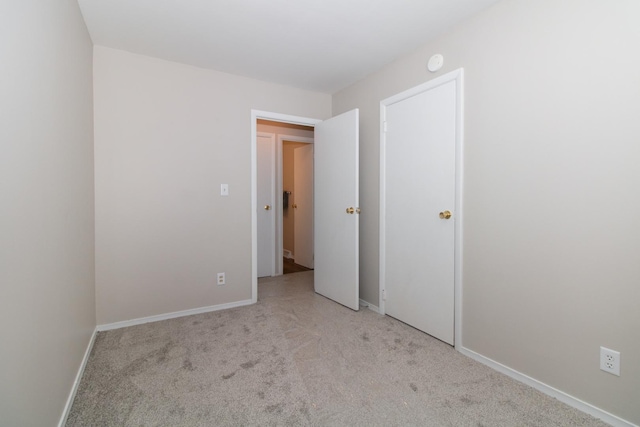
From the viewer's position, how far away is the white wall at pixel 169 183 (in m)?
2.37

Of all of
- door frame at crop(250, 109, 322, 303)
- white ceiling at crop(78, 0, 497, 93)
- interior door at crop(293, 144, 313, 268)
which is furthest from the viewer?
interior door at crop(293, 144, 313, 268)

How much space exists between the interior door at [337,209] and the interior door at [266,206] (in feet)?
3.52

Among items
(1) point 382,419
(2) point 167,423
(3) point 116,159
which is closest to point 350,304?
(1) point 382,419

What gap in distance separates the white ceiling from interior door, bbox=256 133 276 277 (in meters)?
1.49

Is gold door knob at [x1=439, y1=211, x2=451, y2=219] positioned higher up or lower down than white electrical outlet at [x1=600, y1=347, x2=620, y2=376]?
higher up

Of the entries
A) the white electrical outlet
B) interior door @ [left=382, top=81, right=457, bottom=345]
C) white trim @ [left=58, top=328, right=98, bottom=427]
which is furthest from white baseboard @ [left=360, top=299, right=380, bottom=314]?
white trim @ [left=58, top=328, right=98, bottom=427]

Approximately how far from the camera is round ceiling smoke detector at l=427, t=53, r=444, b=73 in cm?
214

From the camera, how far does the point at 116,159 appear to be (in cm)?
239

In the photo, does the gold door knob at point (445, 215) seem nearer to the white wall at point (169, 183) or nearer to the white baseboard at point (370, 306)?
the white baseboard at point (370, 306)

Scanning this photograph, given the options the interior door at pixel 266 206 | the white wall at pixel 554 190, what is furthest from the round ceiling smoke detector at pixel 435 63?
the interior door at pixel 266 206

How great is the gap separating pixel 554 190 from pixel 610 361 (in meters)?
0.87

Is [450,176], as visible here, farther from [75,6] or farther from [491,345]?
[75,6]

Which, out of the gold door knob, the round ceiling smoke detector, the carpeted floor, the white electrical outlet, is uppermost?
the round ceiling smoke detector

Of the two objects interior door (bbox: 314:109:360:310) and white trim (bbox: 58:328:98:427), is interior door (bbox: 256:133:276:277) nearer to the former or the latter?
interior door (bbox: 314:109:360:310)
